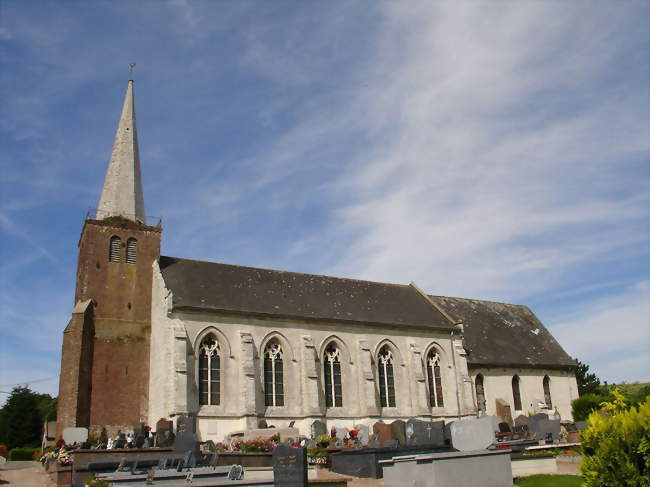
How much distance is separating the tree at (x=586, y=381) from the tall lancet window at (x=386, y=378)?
61.5 feet

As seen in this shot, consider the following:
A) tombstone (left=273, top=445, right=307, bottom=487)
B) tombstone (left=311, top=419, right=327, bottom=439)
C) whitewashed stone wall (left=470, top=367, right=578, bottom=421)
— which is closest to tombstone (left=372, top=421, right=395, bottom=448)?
tombstone (left=311, top=419, right=327, bottom=439)

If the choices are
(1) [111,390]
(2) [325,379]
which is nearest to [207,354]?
(1) [111,390]

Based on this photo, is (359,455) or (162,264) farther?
(162,264)

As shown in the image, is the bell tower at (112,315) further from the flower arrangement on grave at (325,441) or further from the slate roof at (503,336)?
the slate roof at (503,336)

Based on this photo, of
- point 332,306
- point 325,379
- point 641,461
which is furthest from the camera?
point 332,306

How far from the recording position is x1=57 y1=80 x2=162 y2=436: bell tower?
1131 inches

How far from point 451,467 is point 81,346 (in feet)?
68.0

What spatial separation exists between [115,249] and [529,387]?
27.3 meters

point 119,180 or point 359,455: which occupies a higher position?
point 119,180

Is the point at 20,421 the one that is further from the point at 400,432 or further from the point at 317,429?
the point at 400,432

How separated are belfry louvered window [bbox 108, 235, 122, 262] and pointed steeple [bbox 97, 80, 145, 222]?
177 centimetres

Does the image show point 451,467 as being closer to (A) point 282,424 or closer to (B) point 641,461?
(B) point 641,461

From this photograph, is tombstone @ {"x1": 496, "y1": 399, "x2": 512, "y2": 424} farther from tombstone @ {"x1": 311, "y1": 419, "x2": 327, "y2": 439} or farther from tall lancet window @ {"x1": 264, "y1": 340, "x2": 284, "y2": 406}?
tall lancet window @ {"x1": 264, "y1": 340, "x2": 284, "y2": 406}

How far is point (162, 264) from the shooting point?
33.6 metres
